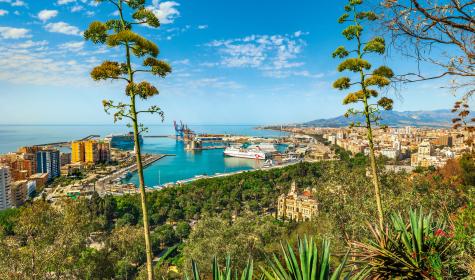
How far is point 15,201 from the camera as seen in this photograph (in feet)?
67.5

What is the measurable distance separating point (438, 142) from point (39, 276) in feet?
145

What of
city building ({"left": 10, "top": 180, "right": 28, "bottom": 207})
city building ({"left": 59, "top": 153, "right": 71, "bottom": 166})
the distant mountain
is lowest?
city building ({"left": 10, "top": 180, "right": 28, "bottom": 207})

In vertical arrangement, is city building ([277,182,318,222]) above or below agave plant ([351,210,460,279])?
below

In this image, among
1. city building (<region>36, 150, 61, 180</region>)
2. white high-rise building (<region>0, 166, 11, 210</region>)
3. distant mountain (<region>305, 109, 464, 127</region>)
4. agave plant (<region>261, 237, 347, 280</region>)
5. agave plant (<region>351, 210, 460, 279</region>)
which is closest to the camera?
agave plant (<region>261, 237, 347, 280</region>)

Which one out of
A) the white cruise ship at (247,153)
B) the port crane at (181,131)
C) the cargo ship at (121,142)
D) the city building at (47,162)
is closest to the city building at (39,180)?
the city building at (47,162)

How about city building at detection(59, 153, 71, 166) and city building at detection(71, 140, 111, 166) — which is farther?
city building at detection(59, 153, 71, 166)

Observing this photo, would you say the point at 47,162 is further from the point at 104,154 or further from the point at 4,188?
the point at 4,188

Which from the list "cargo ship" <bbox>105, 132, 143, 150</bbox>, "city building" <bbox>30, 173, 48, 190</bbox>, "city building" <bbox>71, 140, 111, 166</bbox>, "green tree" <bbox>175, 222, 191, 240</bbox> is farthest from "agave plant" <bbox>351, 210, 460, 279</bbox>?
"cargo ship" <bbox>105, 132, 143, 150</bbox>

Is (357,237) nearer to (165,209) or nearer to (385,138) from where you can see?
(165,209)

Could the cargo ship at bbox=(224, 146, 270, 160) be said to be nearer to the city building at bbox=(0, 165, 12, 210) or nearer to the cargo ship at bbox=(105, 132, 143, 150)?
the cargo ship at bbox=(105, 132, 143, 150)

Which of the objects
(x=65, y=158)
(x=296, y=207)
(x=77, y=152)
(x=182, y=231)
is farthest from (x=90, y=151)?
(x=296, y=207)

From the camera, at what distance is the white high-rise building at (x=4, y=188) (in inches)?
750

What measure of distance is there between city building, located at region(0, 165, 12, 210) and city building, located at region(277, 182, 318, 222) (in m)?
16.1

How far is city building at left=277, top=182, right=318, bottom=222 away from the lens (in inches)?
574
